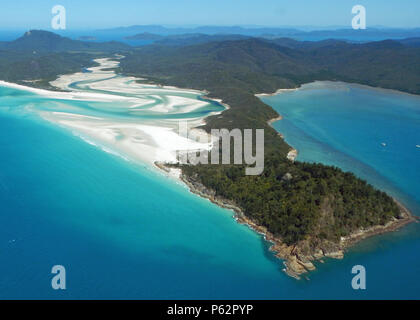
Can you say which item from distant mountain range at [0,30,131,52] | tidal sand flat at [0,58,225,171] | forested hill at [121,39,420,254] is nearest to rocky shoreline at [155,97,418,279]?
forested hill at [121,39,420,254]

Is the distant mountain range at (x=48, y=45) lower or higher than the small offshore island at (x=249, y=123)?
higher

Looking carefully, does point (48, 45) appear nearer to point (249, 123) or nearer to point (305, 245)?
point (249, 123)

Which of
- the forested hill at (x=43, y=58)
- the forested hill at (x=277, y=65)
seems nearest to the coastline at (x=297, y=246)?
the forested hill at (x=277, y=65)

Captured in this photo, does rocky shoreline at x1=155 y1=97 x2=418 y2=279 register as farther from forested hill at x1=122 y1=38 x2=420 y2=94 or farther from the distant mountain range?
the distant mountain range

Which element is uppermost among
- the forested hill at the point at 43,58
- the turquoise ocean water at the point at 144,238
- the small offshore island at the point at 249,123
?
the forested hill at the point at 43,58

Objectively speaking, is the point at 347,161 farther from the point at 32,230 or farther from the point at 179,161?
the point at 32,230

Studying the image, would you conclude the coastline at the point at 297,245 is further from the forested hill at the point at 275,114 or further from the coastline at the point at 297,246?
the forested hill at the point at 275,114

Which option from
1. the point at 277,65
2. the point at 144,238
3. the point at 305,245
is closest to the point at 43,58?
the point at 277,65
